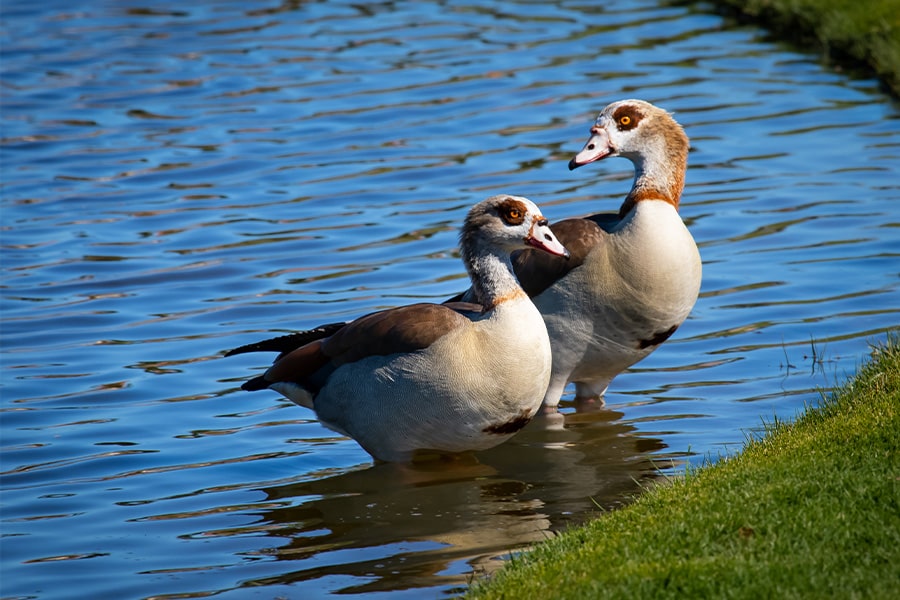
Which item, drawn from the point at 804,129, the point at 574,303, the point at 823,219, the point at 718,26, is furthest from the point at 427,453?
the point at 718,26

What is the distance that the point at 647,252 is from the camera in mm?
8234

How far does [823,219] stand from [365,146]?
5.46 metres

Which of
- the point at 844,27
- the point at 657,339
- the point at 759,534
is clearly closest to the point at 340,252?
the point at 657,339

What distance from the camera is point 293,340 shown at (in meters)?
8.51

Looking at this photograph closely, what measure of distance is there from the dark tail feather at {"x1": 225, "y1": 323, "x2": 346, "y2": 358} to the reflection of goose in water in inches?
35.4

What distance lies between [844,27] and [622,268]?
30.1 ft

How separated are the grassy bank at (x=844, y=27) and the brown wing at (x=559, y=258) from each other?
759cm

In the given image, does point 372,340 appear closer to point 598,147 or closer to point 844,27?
point 598,147

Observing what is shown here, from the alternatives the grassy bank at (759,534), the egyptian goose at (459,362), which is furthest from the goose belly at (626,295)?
the grassy bank at (759,534)

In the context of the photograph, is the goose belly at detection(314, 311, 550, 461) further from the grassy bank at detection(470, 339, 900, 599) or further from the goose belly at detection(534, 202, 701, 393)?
the grassy bank at detection(470, 339, 900, 599)

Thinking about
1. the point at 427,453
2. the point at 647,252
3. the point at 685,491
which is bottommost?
the point at 427,453

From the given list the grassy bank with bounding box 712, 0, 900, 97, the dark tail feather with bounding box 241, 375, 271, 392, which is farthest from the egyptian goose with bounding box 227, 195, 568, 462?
the grassy bank with bounding box 712, 0, 900, 97

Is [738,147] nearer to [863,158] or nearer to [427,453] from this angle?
[863,158]

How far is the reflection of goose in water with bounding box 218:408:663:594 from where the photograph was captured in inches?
264
